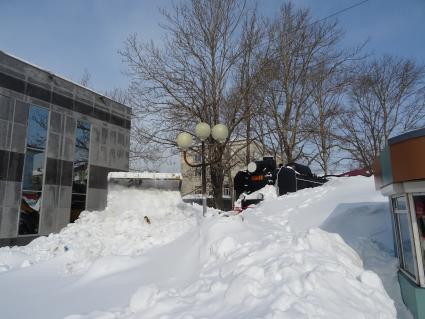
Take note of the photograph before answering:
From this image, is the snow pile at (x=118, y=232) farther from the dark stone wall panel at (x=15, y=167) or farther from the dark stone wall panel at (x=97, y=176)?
the dark stone wall panel at (x=97, y=176)

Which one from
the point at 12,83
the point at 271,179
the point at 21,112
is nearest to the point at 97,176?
the point at 21,112

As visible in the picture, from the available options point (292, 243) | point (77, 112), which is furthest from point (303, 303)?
point (77, 112)

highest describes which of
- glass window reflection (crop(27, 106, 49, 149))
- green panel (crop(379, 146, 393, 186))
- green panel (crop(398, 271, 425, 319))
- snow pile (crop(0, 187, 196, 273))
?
glass window reflection (crop(27, 106, 49, 149))

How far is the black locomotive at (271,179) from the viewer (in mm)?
15219

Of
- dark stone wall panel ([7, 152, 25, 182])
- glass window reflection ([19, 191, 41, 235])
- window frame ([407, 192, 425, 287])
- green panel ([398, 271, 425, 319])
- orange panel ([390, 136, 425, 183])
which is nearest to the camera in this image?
orange panel ([390, 136, 425, 183])

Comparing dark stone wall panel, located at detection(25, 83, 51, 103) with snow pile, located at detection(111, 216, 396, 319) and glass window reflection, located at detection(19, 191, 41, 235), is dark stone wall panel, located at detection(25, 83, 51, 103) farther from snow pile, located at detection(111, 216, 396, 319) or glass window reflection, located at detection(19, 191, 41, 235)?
snow pile, located at detection(111, 216, 396, 319)

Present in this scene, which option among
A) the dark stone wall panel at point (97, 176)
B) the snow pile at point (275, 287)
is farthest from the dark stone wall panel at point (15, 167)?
the snow pile at point (275, 287)

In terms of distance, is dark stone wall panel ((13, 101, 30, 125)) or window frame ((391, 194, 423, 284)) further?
dark stone wall panel ((13, 101, 30, 125))

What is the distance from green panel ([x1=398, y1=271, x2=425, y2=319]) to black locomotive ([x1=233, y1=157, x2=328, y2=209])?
9534 millimetres

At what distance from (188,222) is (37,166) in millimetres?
7836

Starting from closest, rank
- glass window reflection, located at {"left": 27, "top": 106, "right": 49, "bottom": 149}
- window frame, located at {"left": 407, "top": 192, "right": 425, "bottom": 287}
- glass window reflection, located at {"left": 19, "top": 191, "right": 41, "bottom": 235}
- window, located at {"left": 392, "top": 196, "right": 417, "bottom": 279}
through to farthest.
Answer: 1. window frame, located at {"left": 407, "top": 192, "right": 425, "bottom": 287}
2. window, located at {"left": 392, "top": 196, "right": 417, "bottom": 279}
3. glass window reflection, located at {"left": 19, "top": 191, "right": 41, "bottom": 235}
4. glass window reflection, located at {"left": 27, "top": 106, "right": 49, "bottom": 149}

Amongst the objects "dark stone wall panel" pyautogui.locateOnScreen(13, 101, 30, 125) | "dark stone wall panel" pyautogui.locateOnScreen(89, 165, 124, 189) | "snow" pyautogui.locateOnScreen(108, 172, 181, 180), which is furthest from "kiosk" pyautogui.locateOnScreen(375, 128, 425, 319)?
"dark stone wall panel" pyautogui.locateOnScreen(89, 165, 124, 189)

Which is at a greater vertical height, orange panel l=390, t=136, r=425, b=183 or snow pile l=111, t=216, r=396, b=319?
orange panel l=390, t=136, r=425, b=183

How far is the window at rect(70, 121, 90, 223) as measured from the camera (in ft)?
53.2
